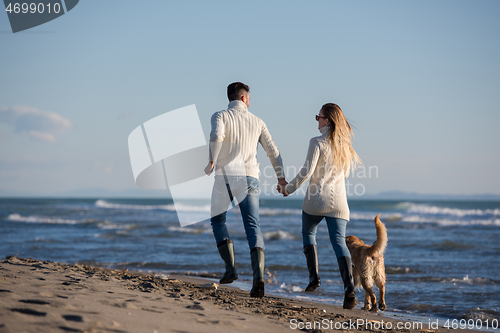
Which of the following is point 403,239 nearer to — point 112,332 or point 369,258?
point 369,258

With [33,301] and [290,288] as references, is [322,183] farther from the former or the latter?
[290,288]

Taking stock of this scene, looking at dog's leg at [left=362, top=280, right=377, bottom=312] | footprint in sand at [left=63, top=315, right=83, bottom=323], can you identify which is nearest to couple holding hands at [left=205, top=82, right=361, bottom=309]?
dog's leg at [left=362, top=280, right=377, bottom=312]

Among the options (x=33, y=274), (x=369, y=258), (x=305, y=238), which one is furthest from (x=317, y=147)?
(x=33, y=274)

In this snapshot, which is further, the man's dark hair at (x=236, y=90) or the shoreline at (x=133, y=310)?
the man's dark hair at (x=236, y=90)

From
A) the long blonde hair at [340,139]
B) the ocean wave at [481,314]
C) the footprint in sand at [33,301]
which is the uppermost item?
the long blonde hair at [340,139]

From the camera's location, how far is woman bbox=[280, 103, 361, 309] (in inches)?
145

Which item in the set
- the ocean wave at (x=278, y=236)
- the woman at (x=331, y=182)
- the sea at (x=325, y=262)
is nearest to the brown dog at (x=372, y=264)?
the woman at (x=331, y=182)

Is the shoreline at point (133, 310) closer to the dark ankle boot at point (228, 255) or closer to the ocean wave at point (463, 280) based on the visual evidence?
the dark ankle boot at point (228, 255)

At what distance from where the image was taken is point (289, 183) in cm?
378

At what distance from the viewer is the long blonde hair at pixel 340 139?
3.74 meters

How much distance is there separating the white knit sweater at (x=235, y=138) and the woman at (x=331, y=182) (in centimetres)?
48

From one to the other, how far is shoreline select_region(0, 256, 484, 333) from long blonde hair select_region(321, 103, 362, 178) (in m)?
Answer: 1.41

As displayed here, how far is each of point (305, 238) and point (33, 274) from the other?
8.81 feet

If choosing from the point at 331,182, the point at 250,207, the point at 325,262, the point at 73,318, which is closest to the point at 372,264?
the point at 331,182
